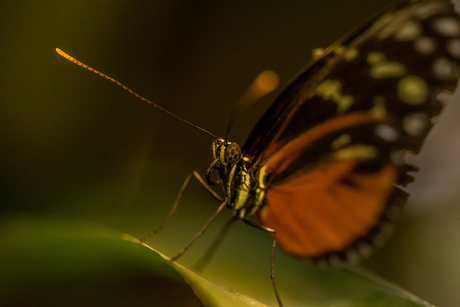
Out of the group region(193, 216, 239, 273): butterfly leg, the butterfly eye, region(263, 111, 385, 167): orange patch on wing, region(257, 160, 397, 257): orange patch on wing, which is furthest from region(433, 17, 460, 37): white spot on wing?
region(193, 216, 239, 273): butterfly leg

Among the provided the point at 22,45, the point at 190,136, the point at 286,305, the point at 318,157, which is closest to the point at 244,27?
the point at 190,136

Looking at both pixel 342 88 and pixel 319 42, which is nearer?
pixel 342 88

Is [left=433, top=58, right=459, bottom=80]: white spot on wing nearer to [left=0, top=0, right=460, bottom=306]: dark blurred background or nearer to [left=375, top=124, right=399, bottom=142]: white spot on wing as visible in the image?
[left=375, top=124, right=399, bottom=142]: white spot on wing

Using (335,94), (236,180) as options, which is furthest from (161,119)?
(335,94)

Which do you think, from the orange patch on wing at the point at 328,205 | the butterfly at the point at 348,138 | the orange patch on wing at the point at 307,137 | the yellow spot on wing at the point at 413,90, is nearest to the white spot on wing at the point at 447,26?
the butterfly at the point at 348,138

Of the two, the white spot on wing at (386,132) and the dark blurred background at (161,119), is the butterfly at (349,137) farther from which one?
the dark blurred background at (161,119)

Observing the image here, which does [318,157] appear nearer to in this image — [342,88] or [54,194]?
[342,88]

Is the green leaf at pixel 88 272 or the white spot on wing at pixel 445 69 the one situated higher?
the white spot on wing at pixel 445 69
